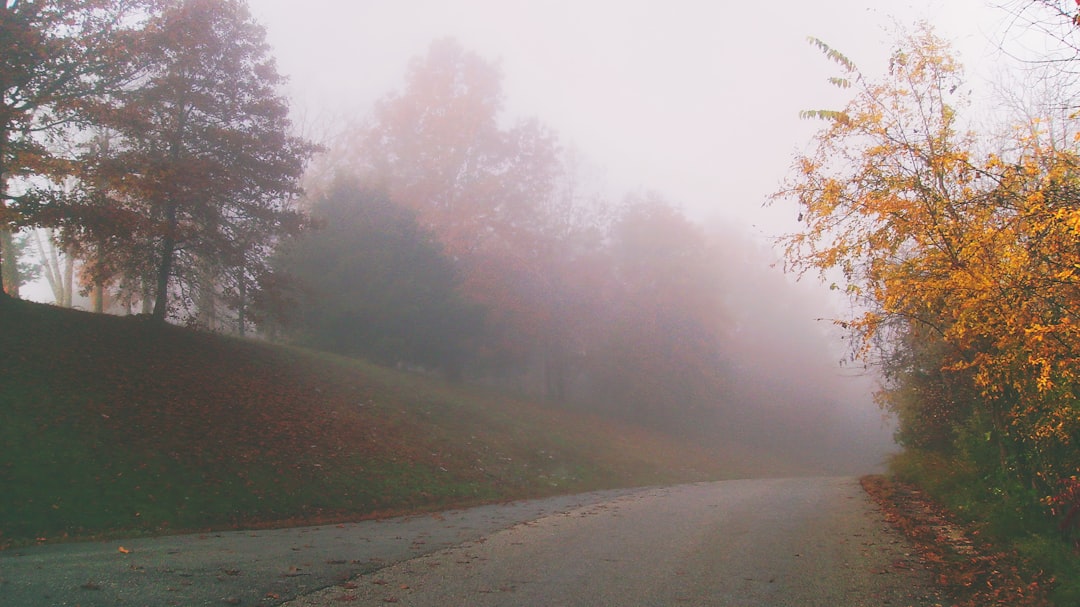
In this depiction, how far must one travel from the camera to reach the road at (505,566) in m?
6.36

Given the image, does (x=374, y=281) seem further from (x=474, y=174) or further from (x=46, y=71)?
(x=46, y=71)

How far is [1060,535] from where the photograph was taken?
809 centimetres

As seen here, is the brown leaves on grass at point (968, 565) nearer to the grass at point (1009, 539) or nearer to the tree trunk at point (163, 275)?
the grass at point (1009, 539)

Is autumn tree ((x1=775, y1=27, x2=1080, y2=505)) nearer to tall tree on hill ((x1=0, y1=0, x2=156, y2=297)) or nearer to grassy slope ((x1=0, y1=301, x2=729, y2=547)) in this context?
grassy slope ((x1=0, y1=301, x2=729, y2=547))

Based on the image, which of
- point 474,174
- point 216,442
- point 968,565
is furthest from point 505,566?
point 474,174

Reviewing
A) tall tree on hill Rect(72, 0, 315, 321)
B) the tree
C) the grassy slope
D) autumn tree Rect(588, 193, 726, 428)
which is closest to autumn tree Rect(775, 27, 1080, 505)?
the grassy slope

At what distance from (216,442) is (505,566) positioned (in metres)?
9.26

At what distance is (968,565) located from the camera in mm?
7980

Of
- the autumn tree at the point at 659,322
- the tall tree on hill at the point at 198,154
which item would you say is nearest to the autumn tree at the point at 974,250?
the tall tree on hill at the point at 198,154

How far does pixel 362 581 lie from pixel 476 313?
2711cm

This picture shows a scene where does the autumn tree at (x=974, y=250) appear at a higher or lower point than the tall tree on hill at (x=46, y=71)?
lower

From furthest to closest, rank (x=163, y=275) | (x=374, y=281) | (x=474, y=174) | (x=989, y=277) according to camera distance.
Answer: (x=474, y=174) < (x=374, y=281) < (x=163, y=275) < (x=989, y=277)

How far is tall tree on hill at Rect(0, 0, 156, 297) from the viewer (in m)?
16.0

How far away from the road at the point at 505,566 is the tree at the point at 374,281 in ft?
67.8
